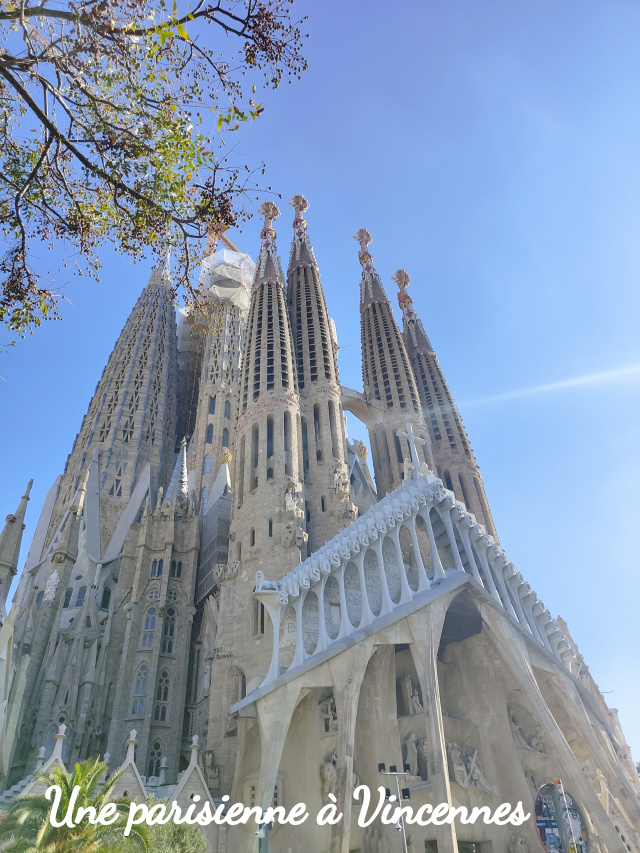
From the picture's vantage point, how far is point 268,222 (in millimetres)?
42562

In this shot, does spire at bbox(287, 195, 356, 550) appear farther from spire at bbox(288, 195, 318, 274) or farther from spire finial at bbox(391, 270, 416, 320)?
spire finial at bbox(391, 270, 416, 320)

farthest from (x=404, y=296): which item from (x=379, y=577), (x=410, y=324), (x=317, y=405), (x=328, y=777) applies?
(x=328, y=777)

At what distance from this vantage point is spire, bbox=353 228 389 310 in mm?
45875

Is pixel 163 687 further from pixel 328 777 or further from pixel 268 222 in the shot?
pixel 268 222

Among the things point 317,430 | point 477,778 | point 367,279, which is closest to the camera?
point 477,778

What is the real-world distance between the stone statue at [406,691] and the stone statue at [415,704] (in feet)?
0.35

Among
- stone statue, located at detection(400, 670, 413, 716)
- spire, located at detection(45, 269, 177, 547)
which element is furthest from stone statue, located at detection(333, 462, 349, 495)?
spire, located at detection(45, 269, 177, 547)

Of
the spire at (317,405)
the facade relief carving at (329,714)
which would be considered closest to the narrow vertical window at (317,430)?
the spire at (317,405)

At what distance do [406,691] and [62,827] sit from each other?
44.1 feet

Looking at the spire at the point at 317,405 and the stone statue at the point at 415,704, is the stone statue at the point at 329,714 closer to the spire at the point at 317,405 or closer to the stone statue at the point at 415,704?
the stone statue at the point at 415,704

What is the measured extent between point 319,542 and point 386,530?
6.63m

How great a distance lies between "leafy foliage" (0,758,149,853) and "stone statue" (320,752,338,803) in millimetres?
7462

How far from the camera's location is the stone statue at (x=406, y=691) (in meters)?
21.1

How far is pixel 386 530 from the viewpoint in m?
21.2
